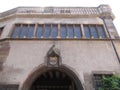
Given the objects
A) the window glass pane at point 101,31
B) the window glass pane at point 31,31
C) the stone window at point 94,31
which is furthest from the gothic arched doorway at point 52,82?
the window glass pane at point 101,31

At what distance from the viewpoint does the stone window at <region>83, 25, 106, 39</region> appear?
31.0ft

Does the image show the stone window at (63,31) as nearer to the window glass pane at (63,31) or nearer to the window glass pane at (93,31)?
the window glass pane at (63,31)

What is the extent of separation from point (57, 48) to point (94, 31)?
284 centimetres

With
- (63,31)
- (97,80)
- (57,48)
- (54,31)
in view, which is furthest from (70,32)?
(97,80)

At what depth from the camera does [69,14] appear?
35.3 feet

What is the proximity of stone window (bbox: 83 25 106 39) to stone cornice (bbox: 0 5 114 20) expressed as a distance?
0.98 meters

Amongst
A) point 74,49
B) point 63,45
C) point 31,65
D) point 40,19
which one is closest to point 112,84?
point 74,49

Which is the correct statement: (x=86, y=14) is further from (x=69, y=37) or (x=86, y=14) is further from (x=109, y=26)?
(x=69, y=37)

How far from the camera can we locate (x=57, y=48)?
339 inches

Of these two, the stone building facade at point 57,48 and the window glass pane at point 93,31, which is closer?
the stone building facade at point 57,48

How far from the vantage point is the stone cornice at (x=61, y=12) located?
10680 millimetres

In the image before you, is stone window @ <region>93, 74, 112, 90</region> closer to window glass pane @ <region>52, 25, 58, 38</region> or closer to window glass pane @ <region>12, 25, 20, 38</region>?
window glass pane @ <region>52, 25, 58, 38</region>

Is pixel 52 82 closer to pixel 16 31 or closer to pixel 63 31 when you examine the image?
pixel 63 31

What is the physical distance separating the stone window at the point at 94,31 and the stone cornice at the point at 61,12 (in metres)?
0.98
